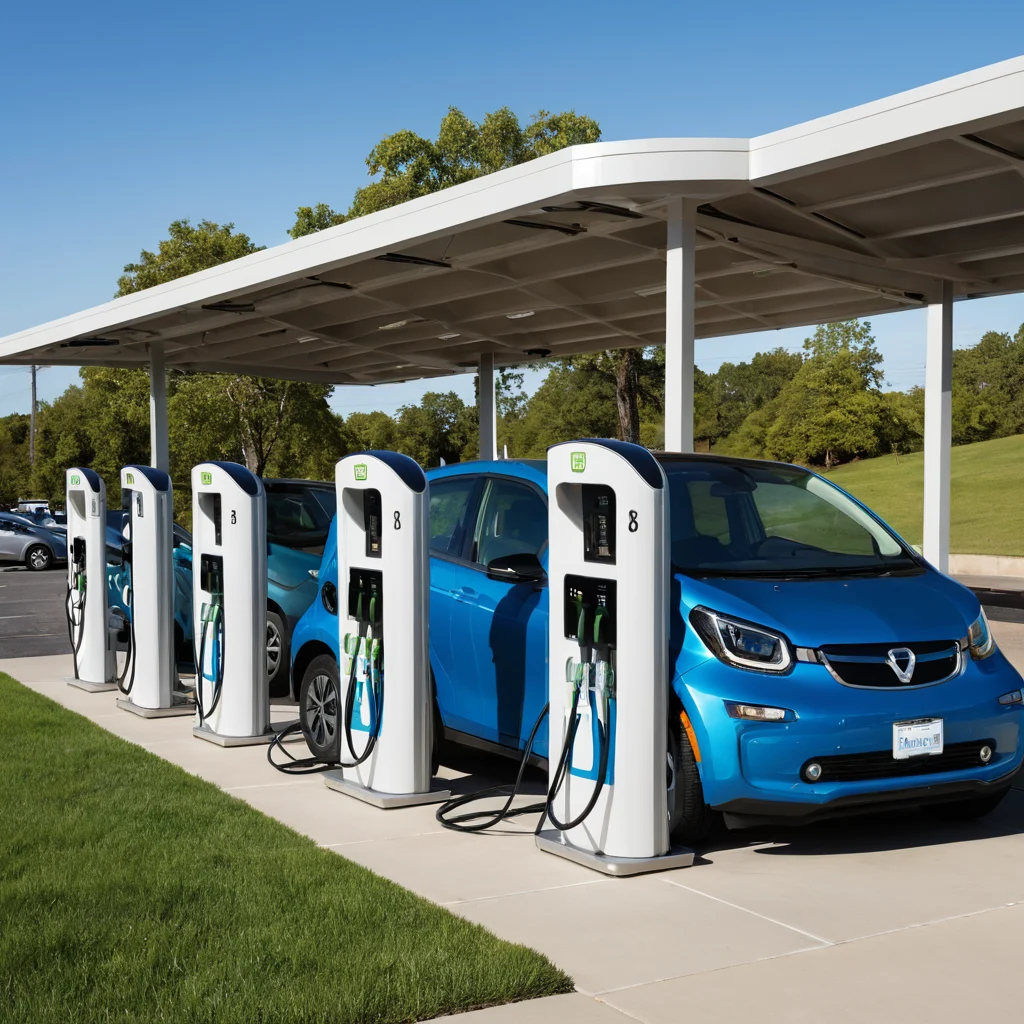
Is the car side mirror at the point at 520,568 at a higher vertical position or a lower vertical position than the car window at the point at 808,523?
lower

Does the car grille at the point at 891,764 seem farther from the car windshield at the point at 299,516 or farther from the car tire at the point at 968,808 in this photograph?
the car windshield at the point at 299,516

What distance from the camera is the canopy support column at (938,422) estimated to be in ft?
42.8

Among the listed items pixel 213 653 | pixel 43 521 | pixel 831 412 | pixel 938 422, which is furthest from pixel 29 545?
pixel 831 412

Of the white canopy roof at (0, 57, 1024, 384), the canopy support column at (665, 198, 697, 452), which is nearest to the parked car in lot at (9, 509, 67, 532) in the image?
the white canopy roof at (0, 57, 1024, 384)

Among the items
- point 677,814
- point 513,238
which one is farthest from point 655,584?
point 513,238

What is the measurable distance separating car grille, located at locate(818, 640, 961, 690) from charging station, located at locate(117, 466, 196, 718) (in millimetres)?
5417

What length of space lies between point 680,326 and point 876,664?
4.88 metres

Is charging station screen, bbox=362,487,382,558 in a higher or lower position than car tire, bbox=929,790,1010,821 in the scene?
higher

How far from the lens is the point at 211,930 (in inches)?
174

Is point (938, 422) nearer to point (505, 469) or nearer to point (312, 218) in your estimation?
point (505, 469)

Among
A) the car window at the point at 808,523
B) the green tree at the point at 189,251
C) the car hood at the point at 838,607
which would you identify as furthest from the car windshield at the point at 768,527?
the green tree at the point at 189,251

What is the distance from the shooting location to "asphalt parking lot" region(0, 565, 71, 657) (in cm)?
1362

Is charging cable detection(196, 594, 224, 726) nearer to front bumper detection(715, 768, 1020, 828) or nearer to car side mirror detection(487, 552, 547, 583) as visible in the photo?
car side mirror detection(487, 552, 547, 583)

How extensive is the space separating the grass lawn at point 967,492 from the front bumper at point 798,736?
24.3 m
